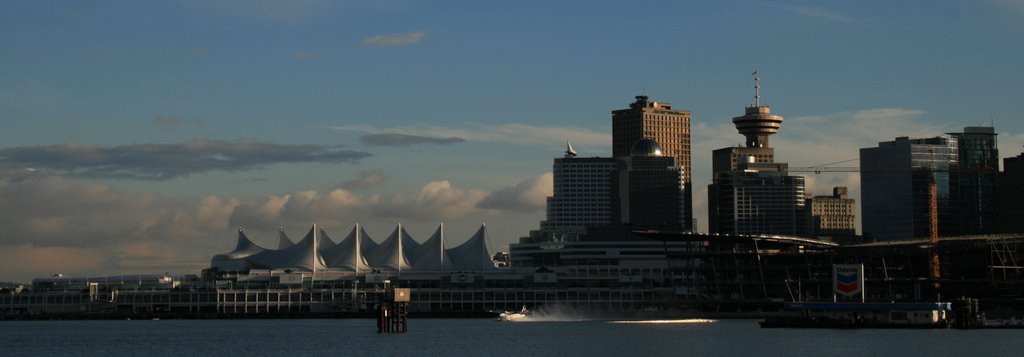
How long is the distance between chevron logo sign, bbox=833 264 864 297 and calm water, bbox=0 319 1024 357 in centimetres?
936

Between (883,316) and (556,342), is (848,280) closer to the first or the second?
(883,316)

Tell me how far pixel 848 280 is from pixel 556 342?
4195 cm

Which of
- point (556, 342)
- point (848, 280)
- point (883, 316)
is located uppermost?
point (848, 280)

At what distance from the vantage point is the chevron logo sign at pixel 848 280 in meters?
154

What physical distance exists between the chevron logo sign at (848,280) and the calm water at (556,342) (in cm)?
936

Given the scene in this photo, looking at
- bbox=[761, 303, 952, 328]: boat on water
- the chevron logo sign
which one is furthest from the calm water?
the chevron logo sign

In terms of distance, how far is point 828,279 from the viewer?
192 m

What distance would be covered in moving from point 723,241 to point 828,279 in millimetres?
14910

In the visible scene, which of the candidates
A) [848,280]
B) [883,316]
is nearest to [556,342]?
[883,316]

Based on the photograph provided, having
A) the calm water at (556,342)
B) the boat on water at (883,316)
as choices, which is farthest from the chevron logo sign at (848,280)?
the calm water at (556,342)

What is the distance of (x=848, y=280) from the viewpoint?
155000 millimetres

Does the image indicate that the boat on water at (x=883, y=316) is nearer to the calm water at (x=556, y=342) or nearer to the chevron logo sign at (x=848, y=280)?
the calm water at (x=556, y=342)

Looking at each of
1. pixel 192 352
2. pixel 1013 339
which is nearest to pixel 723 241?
pixel 1013 339

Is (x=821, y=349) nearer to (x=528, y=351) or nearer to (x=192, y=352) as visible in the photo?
(x=528, y=351)
